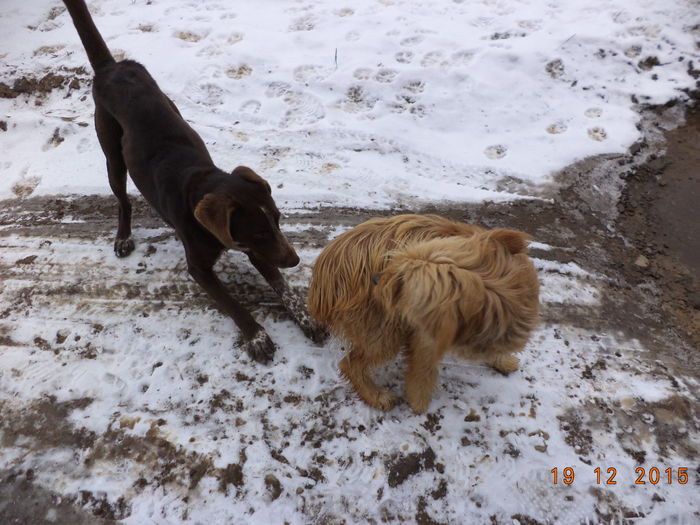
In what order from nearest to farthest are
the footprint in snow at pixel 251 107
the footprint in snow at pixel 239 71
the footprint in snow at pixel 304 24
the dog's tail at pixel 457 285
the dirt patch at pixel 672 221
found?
the dog's tail at pixel 457 285, the dirt patch at pixel 672 221, the footprint in snow at pixel 251 107, the footprint in snow at pixel 239 71, the footprint in snow at pixel 304 24

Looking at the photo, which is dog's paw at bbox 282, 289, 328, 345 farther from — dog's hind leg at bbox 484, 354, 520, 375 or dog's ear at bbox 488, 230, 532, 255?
dog's ear at bbox 488, 230, 532, 255

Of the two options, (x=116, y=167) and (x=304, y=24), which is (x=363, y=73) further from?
(x=116, y=167)

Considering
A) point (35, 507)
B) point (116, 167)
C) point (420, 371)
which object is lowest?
point (35, 507)

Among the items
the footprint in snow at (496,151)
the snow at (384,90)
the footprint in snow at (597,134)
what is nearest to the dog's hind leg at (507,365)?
the snow at (384,90)

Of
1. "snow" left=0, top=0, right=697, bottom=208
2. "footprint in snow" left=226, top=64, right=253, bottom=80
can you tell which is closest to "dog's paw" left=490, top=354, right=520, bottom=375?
"snow" left=0, top=0, right=697, bottom=208

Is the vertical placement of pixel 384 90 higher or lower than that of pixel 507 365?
higher

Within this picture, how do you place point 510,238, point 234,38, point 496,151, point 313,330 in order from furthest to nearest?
point 234,38, point 496,151, point 313,330, point 510,238

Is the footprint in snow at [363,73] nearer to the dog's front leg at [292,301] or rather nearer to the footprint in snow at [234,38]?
the footprint in snow at [234,38]

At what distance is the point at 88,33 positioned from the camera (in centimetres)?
321

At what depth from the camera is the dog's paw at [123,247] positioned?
148 inches

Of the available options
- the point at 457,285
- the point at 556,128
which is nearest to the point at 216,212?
the point at 457,285

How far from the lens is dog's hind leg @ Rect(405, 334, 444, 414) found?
2231 mm

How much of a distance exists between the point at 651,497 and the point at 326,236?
123 inches

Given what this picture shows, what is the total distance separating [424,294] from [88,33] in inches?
141
